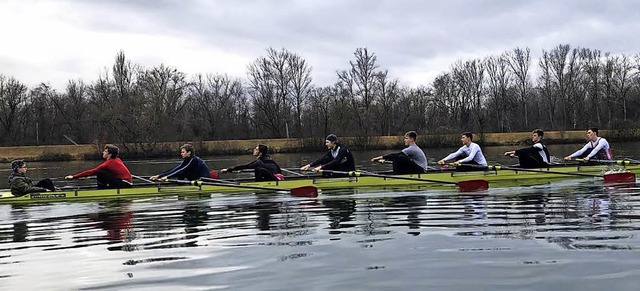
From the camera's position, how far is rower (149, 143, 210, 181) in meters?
15.6

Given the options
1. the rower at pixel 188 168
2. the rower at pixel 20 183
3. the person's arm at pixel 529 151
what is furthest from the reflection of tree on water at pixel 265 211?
the person's arm at pixel 529 151

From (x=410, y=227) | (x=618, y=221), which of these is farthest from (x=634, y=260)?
(x=410, y=227)

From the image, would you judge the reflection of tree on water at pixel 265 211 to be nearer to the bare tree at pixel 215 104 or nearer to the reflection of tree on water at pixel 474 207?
the reflection of tree on water at pixel 474 207

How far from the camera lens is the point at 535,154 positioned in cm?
1703

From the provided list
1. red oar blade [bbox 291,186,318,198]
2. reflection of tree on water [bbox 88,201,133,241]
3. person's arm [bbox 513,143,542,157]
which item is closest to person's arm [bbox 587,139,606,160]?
person's arm [bbox 513,143,542,157]

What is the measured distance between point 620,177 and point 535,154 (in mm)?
2330

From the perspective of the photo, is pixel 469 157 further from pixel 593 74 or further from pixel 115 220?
pixel 593 74

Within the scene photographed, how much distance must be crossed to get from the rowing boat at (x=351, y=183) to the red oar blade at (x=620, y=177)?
0.35 m

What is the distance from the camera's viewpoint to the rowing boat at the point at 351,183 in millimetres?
15148

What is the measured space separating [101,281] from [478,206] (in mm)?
7577

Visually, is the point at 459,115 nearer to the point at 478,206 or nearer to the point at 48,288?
the point at 478,206

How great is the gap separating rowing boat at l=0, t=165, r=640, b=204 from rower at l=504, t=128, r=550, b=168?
239 mm

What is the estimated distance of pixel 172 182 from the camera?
15477 millimetres

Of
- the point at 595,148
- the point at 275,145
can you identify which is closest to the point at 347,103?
the point at 275,145
